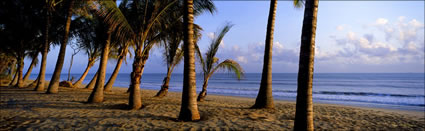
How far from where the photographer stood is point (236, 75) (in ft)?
31.1

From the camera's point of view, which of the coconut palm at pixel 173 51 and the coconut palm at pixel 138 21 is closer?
the coconut palm at pixel 138 21

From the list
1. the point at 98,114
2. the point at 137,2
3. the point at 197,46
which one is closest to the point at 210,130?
the point at 98,114

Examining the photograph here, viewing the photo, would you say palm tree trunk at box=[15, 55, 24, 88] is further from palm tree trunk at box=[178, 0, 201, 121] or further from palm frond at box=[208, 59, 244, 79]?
palm tree trunk at box=[178, 0, 201, 121]

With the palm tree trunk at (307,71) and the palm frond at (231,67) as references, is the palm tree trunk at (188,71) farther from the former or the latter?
the palm frond at (231,67)

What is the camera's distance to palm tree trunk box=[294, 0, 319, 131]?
3.29m

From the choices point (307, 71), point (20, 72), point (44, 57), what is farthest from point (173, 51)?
point (20, 72)

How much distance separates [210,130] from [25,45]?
18.1m

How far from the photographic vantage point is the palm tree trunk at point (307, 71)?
329 cm

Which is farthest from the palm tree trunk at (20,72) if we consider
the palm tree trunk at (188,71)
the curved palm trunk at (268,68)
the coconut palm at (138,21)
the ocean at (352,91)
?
the curved palm trunk at (268,68)

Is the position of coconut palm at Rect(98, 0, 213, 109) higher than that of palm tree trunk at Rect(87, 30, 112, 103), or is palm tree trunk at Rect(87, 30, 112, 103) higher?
coconut palm at Rect(98, 0, 213, 109)

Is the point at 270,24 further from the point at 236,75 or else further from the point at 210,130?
the point at 210,130

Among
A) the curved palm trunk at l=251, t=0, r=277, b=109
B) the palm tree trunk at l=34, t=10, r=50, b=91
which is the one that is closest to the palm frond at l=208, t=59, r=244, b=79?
the curved palm trunk at l=251, t=0, r=277, b=109

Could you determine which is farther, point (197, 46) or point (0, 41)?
point (0, 41)

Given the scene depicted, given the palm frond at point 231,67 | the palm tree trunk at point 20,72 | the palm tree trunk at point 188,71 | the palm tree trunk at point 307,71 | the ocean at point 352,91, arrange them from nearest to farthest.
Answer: the palm tree trunk at point 307,71 < the palm tree trunk at point 188,71 < the palm frond at point 231,67 < the ocean at point 352,91 < the palm tree trunk at point 20,72
